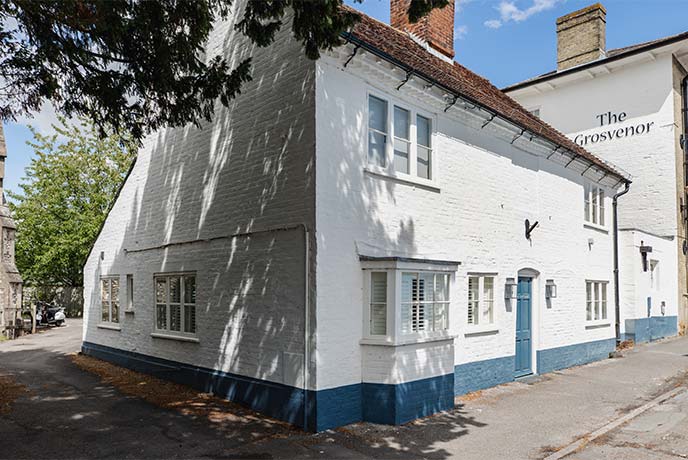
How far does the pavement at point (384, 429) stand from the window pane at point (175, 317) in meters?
1.74

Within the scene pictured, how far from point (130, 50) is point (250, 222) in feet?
11.2

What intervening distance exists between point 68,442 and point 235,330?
3159mm

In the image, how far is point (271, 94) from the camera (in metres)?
9.51

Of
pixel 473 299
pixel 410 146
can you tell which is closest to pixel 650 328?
pixel 473 299

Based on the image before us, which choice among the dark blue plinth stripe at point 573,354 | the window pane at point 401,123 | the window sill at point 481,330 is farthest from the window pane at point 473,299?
the window pane at point 401,123

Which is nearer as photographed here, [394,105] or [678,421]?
[678,421]

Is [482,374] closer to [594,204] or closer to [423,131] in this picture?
[423,131]

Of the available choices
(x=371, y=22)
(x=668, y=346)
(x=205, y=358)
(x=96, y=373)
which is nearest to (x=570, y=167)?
(x=371, y=22)

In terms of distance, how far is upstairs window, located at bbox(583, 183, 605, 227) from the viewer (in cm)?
1627

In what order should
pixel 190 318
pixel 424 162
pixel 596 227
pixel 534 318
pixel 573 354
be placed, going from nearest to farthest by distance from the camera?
pixel 424 162
pixel 190 318
pixel 534 318
pixel 573 354
pixel 596 227

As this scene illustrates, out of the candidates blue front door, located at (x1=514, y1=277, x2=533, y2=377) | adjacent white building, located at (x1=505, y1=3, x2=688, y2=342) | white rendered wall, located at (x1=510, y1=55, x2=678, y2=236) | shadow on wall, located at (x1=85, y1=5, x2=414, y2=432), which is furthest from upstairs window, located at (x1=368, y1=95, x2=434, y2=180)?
white rendered wall, located at (x1=510, y1=55, x2=678, y2=236)

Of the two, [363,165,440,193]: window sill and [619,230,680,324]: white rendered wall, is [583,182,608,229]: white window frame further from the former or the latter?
[363,165,440,193]: window sill

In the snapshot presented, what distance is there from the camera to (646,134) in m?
22.1

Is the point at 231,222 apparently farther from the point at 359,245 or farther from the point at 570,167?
the point at 570,167
